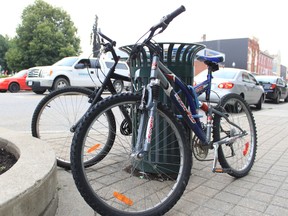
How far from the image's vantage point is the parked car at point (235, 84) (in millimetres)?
10117

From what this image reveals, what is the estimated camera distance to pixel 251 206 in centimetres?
277

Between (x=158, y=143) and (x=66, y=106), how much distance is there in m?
1.36

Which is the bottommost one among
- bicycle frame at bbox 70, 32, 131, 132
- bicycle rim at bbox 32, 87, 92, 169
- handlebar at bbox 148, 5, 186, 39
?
bicycle rim at bbox 32, 87, 92, 169

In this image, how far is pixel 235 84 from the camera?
34.3 ft

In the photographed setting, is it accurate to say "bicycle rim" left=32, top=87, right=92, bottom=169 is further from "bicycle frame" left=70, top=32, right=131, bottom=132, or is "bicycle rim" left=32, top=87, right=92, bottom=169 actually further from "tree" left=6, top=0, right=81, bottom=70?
"tree" left=6, top=0, right=81, bottom=70

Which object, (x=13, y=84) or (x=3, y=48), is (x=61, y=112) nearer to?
(x=13, y=84)

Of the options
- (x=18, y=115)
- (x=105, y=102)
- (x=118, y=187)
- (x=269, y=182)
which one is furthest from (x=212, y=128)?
(x=18, y=115)

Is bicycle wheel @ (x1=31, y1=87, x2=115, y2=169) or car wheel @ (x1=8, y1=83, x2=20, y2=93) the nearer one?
bicycle wheel @ (x1=31, y1=87, x2=115, y2=169)

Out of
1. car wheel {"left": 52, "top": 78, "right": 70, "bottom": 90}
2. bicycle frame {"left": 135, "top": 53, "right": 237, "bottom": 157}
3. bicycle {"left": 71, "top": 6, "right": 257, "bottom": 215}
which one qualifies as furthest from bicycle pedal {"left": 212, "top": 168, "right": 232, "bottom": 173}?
car wheel {"left": 52, "top": 78, "right": 70, "bottom": 90}

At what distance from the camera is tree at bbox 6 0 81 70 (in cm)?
3866

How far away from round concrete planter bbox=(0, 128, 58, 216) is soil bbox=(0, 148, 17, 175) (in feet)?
0.21

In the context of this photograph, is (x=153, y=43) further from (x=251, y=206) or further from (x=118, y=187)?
(x=251, y=206)

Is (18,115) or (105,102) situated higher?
(105,102)

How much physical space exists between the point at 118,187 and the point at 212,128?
115 centimetres
